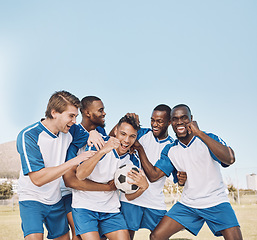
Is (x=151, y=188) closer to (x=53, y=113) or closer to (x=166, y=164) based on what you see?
(x=166, y=164)

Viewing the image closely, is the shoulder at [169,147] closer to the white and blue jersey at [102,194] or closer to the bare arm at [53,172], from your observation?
the white and blue jersey at [102,194]

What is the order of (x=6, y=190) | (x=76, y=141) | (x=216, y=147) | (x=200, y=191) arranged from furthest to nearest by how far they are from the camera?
(x=6, y=190) < (x=76, y=141) < (x=200, y=191) < (x=216, y=147)

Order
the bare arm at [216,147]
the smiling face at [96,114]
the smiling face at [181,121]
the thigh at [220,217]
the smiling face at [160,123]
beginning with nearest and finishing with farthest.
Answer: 1. the bare arm at [216,147]
2. the thigh at [220,217]
3. the smiling face at [181,121]
4. the smiling face at [160,123]
5. the smiling face at [96,114]

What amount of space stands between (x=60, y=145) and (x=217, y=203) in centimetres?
253

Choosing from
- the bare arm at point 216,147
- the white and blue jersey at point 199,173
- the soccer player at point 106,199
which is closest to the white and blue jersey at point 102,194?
the soccer player at point 106,199

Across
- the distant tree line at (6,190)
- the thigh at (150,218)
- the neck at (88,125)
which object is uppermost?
the neck at (88,125)

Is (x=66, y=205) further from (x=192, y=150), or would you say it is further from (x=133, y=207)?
(x=192, y=150)

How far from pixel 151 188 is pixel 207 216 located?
978 mm

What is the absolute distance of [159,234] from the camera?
16.0ft

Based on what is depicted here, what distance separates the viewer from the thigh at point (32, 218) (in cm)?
437

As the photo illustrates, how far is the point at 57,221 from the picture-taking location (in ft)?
16.0

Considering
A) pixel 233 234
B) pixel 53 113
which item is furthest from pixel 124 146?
pixel 233 234

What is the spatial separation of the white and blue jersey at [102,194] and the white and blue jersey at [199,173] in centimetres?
82

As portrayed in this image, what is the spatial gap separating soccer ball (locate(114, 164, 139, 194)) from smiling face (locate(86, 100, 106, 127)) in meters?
1.19
